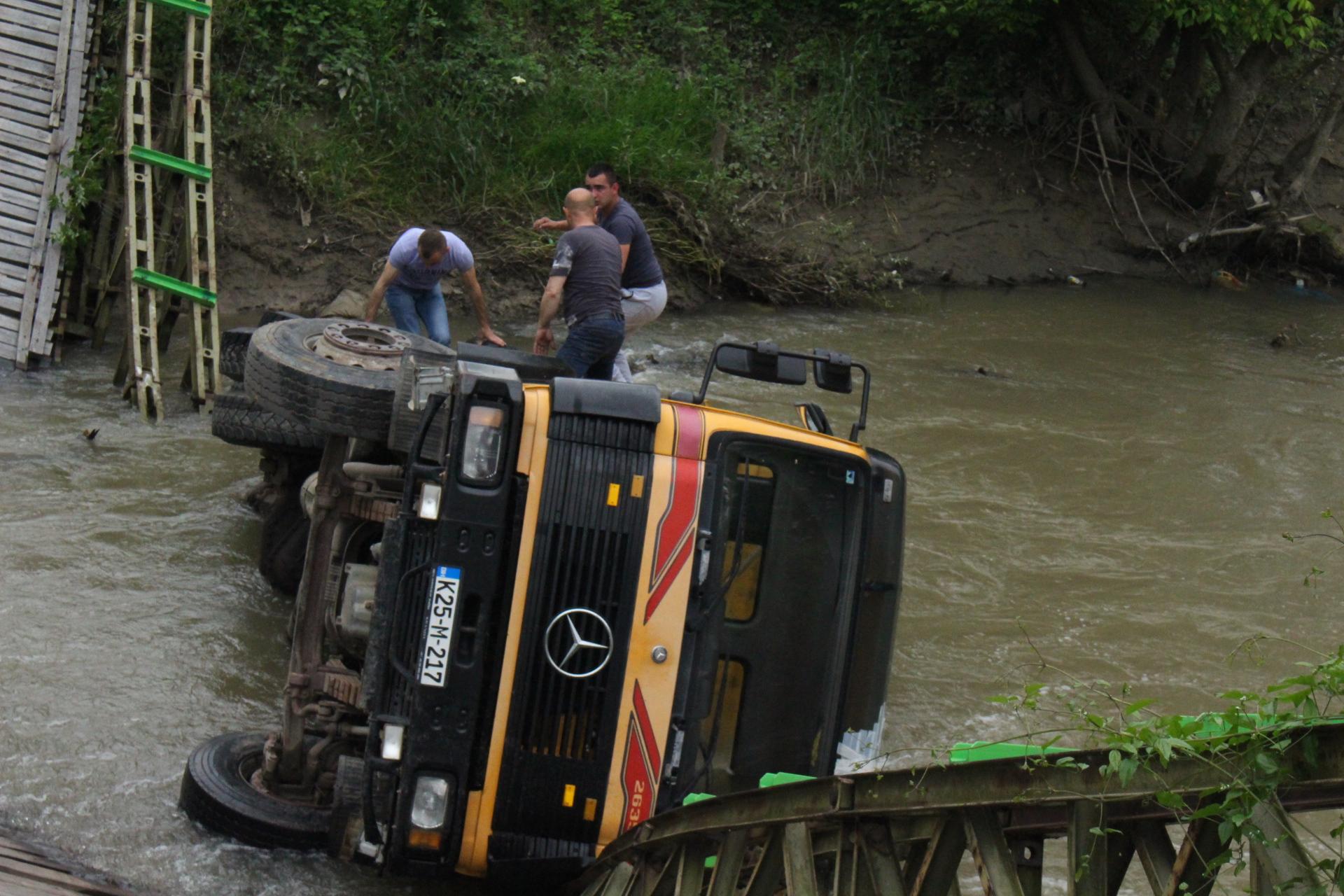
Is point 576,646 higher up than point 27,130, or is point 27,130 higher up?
point 27,130

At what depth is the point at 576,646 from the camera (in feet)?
14.2

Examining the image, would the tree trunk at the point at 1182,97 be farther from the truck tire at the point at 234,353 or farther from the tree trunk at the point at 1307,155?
the truck tire at the point at 234,353

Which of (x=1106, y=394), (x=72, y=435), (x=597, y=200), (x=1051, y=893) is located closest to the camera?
(x=1051, y=893)

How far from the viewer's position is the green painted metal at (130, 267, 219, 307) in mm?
10047

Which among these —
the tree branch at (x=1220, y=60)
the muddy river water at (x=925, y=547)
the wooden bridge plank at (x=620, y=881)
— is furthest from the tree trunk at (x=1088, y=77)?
the wooden bridge plank at (x=620, y=881)

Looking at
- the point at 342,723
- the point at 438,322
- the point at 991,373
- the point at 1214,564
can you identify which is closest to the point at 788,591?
the point at 342,723

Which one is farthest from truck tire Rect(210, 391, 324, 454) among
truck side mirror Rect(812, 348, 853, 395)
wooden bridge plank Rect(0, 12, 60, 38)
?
wooden bridge plank Rect(0, 12, 60, 38)

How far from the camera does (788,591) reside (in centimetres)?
463

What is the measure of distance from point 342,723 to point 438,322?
4.16 metres

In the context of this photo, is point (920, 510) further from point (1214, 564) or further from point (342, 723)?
point (342, 723)

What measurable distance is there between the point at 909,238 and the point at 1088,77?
3.14 metres

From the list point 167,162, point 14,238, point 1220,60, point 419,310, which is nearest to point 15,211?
point 14,238

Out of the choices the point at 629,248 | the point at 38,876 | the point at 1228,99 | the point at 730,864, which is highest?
the point at 1228,99

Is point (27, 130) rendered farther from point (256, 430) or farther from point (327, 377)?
point (327, 377)
